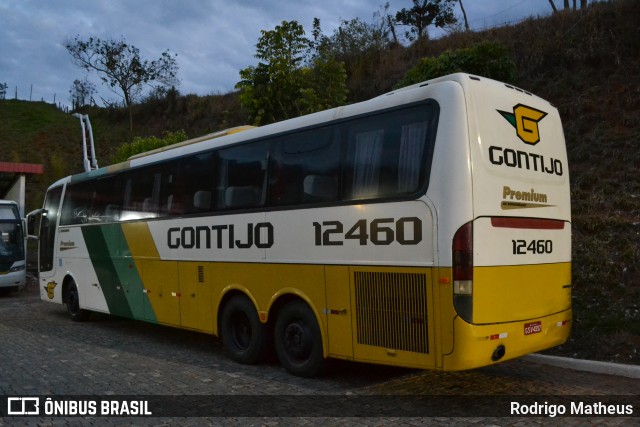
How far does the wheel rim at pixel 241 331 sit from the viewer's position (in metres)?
8.33

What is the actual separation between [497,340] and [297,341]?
257cm

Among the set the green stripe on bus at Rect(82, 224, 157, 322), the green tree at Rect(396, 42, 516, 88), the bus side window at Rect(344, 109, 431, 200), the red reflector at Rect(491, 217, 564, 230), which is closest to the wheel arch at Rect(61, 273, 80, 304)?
the green stripe on bus at Rect(82, 224, 157, 322)

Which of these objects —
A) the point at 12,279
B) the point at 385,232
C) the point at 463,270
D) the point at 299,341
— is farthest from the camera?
the point at 12,279

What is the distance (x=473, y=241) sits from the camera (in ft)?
18.7

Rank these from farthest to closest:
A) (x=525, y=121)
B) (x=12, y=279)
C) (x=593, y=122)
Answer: (x=12, y=279) < (x=593, y=122) < (x=525, y=121)

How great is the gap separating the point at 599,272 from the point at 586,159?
6.04 metres

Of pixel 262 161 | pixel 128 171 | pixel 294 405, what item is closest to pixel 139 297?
pixel 128 171

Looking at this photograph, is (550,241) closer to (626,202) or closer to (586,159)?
(626,202)

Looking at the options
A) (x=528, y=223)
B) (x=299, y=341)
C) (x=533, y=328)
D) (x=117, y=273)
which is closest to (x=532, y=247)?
(x=528, y=223)

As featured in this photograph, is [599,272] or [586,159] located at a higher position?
[586,159]

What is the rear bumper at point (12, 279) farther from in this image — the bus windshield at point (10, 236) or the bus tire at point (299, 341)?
the bus tire at point (299, 341)

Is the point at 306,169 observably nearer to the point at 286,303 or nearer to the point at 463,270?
the point at 286,303

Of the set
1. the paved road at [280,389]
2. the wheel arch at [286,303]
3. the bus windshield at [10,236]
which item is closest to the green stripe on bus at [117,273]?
the paved road at [280,389]

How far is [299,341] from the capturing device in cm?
741
